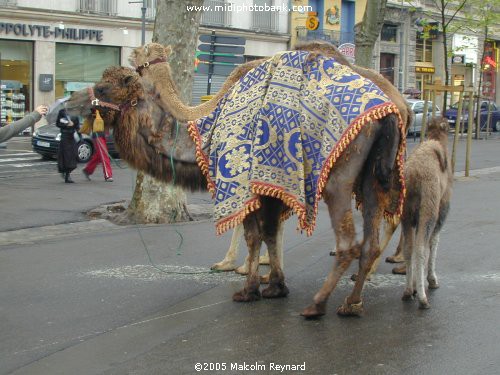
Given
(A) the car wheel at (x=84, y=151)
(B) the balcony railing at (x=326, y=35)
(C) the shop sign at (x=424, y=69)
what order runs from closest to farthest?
(A) the car wheel at (x=84, y=151) < (B) the balcony railing at (x=326, y=35) < (C) the shop sign at (x=424, y=69)

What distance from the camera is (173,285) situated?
306 inches

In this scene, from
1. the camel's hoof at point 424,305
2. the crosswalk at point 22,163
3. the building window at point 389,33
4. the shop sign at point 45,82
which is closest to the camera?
the camel's hoof at point 424,305

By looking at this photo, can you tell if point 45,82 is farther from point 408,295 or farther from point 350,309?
point 350,309

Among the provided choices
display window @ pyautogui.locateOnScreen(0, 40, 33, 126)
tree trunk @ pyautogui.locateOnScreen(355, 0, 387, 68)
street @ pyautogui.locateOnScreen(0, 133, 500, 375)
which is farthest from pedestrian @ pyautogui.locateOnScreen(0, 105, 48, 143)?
display window @ pyautogui.locateOnScreen(0, 40, 33, 126)

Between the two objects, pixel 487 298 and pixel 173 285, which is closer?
pixel 487 298

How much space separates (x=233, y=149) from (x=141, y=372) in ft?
7.29

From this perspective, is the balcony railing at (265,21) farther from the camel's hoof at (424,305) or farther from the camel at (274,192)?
the camel's hoof at (424,305)

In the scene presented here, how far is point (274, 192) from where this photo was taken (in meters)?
6.62

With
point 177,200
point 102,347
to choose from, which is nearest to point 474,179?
point 177,200

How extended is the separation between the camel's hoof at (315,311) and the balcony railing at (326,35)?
37628 mm

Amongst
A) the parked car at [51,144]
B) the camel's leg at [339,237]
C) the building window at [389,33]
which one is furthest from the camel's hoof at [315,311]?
the building window at [389,33]

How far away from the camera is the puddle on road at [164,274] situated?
26.5 ft

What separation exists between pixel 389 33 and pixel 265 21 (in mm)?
11209

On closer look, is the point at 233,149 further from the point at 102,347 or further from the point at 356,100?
the point at 102,347
